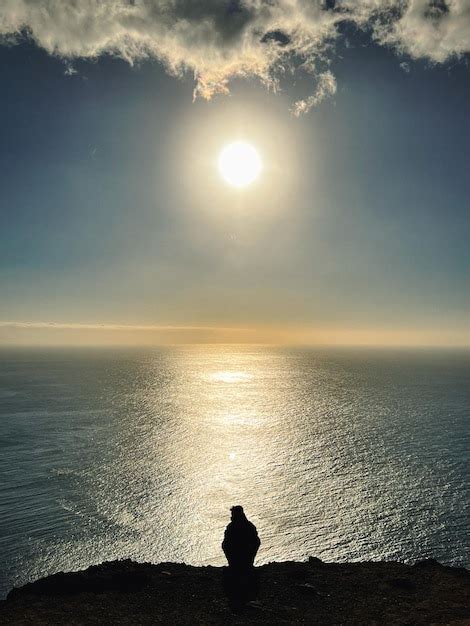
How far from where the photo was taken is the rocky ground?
1947 centimetres

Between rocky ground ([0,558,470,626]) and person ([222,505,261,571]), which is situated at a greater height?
person ([222,505,261,571])

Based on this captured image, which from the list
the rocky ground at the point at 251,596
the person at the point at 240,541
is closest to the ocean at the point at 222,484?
the rocky ground at the point at 251,596

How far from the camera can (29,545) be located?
43.6m

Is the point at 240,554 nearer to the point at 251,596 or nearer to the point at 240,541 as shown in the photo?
the point at 240,541

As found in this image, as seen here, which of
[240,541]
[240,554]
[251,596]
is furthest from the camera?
[251,596]

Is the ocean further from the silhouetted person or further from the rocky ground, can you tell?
the silhouetted person

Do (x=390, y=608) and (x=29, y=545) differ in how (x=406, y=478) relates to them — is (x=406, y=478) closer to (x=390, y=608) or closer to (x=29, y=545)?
(x=390, y=608)

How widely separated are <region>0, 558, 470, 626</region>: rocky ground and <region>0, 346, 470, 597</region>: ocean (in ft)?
69.7

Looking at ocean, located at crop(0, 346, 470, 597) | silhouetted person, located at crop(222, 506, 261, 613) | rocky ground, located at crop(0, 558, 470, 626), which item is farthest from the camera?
ocean, located at crop(0, 346, 470, 597)

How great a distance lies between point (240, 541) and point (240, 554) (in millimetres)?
856

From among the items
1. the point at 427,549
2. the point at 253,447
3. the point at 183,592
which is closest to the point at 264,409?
the point at 253,447

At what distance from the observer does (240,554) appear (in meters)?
21.3

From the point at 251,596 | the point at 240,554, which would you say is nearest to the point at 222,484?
the point at 251,596

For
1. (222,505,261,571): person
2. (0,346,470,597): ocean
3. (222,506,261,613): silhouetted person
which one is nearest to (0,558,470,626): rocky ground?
(222,506,261,613): silhouetted person
